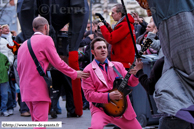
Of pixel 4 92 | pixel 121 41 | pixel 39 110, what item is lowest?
pixel 4 92

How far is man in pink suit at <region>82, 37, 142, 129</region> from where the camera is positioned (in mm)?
3729

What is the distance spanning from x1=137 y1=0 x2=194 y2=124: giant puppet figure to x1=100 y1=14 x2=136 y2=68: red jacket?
2.69 meters

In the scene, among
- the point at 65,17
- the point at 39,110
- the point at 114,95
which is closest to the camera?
the point at 114,95

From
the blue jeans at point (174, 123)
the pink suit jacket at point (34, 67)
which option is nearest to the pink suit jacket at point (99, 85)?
the pink suit jacket at point (34, 67)

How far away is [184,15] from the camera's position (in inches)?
103

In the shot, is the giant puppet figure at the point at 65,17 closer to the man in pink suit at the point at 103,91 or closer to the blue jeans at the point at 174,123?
the man in pink suit at the point at 103,91

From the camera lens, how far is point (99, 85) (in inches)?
153

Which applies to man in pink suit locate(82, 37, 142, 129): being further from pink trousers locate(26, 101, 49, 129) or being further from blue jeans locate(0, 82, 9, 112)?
blue jeans locate(0, 82, 9, 112)

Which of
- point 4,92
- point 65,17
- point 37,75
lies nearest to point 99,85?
point 37,75

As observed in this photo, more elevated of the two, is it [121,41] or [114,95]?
[121,41]

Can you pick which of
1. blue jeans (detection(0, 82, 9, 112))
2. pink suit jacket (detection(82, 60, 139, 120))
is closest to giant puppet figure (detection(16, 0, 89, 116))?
blue jeans (detection(0, 82, 9, 112))

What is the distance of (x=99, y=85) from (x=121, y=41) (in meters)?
1.80

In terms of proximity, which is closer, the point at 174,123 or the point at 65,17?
the point at 174,123

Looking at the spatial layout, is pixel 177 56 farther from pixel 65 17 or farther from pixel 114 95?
pixel 65 17
